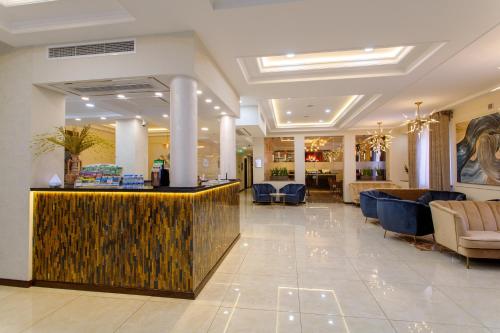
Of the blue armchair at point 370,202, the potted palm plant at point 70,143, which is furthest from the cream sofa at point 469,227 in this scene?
the potted palm plant at point 70,143

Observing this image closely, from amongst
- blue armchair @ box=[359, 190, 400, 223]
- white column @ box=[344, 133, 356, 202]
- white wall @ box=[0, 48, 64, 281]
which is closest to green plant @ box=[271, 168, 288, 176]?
white column @ box=[344, 133, 356, 202]

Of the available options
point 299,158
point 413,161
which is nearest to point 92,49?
point 299,158

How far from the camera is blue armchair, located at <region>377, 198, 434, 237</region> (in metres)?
5.14

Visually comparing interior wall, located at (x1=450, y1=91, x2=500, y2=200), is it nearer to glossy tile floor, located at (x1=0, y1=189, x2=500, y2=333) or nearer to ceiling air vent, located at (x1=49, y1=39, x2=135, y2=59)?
glossy tile floor, located at (x1=0, y1=189, x2=500, y2=333)

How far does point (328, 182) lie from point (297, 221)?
30.2 ft

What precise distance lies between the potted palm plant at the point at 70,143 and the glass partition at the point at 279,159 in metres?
9.15

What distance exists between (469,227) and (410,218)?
3.00 feet

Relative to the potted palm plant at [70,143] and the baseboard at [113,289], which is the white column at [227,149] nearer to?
the potted palm plant at [70,143]

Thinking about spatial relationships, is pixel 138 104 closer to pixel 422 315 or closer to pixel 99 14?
pixel 99 14

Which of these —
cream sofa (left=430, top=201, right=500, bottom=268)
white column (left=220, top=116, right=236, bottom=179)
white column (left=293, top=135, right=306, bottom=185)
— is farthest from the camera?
white column (left=293, top=135, right=306, bottom=185)

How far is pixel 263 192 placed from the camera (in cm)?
1112

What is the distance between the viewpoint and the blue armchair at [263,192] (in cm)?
1095

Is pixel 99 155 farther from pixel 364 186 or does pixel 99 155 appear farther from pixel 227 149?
pixel 364 186

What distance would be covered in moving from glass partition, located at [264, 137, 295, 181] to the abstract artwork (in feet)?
22.0
